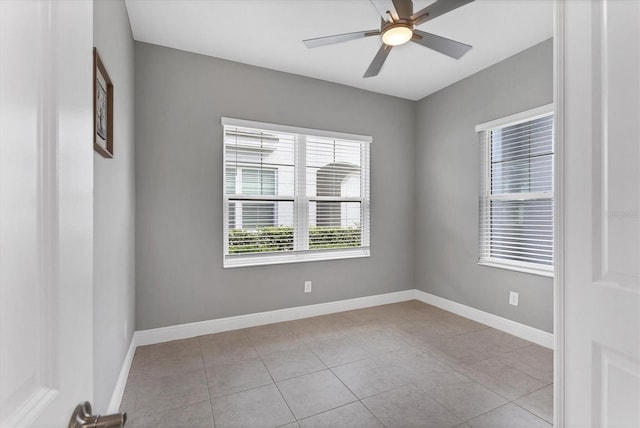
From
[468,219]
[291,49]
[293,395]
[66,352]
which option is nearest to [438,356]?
[293,395]

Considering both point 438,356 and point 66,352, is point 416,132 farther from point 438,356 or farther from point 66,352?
point 66,352

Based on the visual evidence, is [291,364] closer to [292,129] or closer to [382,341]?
[382,341]

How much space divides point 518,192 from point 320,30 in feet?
8.41

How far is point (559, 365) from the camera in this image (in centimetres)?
109

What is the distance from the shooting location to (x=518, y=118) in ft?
10.4

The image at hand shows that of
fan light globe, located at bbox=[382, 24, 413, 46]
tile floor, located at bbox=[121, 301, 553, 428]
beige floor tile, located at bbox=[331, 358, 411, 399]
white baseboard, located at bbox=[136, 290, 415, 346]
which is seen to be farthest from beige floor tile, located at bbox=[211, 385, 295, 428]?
fan light globe, located at bbox=[382, 24, 413, 46]

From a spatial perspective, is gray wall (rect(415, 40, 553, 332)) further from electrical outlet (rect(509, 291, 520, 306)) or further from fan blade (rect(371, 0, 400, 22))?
fan blade (rect(371, 0, 400, 22))

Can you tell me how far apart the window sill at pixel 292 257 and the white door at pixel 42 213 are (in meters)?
2.84

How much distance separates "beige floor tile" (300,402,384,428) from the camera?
1856 mm

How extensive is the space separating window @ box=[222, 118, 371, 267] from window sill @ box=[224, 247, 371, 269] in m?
0.01

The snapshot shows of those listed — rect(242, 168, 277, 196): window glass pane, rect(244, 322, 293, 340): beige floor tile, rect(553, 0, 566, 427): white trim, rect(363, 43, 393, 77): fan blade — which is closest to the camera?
rect(553, 0, 566, 427): white trim

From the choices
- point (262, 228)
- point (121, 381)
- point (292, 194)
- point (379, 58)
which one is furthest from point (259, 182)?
point (121, 381)

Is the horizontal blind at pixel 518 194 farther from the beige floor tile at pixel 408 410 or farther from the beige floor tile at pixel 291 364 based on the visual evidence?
the beige floor tile at pixel 291 364

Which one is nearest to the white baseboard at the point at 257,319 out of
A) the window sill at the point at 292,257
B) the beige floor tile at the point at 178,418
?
the window sill at the point at 292,257
